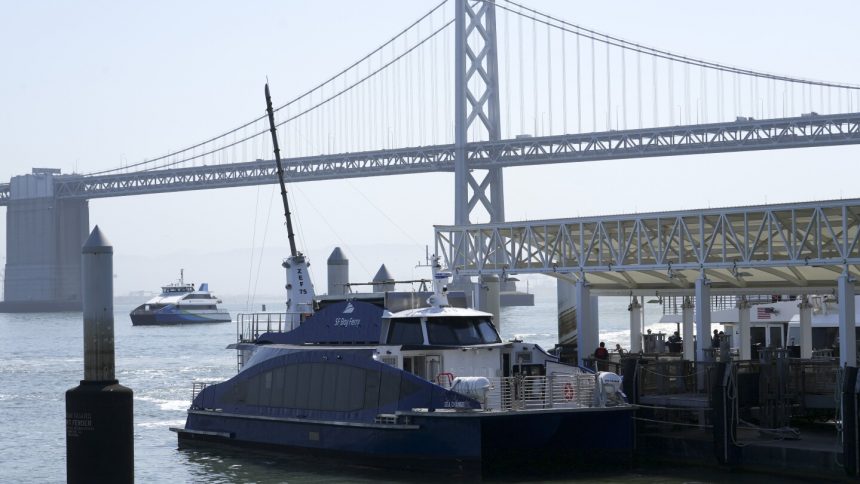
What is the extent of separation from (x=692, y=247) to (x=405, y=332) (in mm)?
7070

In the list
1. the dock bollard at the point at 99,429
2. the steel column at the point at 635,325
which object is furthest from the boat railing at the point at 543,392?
the steel column at the point at 635,325

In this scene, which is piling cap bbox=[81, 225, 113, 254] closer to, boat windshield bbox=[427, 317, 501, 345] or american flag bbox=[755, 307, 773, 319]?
boat windshield bbox=[427, 317, 501, 345]

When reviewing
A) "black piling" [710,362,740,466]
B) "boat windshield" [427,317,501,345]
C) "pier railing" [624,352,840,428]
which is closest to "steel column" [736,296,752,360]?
"pier railing" [624,352,840,428]

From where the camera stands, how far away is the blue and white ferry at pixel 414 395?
76.6 ft

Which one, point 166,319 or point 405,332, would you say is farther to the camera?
point 166,319

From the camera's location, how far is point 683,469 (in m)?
24.5

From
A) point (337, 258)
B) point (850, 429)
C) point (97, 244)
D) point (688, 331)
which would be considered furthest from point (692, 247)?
point (97, 244)

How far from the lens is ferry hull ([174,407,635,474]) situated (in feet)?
75.9

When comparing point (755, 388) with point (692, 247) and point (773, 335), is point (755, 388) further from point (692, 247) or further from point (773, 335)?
point (773, 335)

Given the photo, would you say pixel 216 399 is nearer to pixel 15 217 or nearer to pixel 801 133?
pixel 801 133

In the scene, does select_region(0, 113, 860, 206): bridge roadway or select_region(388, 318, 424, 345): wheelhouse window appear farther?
select_region(0, 113, 860, 206): bridge roadway

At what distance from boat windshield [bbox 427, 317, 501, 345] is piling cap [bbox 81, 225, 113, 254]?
7286 millimetres

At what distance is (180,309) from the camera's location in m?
126

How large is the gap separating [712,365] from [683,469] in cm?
231
